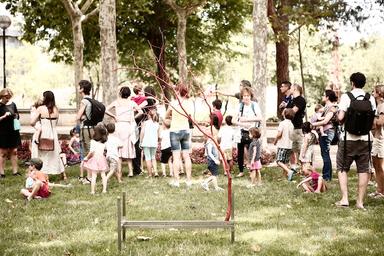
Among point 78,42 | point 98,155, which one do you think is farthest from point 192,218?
point 78,42

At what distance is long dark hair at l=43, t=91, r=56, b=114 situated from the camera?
11.5 metres

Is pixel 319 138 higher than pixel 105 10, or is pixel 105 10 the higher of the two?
pixel 105 10

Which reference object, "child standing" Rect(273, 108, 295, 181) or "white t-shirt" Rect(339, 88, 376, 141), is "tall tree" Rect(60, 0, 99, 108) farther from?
"white t-shirt" Rect(339, 88, 376, 141)

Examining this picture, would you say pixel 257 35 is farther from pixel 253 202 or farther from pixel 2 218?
pixel 2 218

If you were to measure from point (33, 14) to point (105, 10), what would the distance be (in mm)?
13860

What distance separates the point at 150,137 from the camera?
1258cm

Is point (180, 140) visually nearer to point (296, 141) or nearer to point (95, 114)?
point (95, 114)

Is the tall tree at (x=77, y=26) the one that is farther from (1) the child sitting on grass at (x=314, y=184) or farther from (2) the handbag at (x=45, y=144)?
(1) the child sitting on grass at (x=314, y=184)

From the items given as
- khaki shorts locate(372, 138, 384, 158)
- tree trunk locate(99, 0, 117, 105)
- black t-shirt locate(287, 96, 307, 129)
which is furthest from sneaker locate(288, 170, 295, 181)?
tree trunk locate(99, 0, 117, 105)

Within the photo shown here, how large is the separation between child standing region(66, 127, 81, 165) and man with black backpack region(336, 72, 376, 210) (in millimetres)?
8669

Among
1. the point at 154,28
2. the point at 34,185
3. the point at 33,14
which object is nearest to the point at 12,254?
the point at 34,185

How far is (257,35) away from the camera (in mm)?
15492

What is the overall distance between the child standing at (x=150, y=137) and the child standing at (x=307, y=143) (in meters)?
3.26

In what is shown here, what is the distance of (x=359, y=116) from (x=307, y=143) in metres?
2.93
